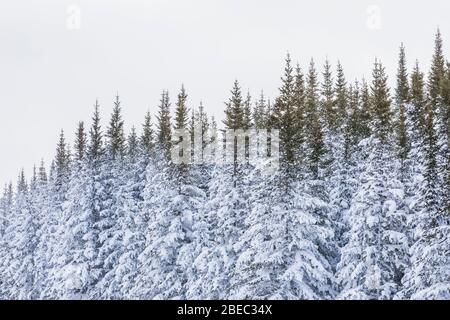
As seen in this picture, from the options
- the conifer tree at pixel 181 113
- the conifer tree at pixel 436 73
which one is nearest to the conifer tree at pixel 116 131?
the conifer tree at pixel 181 113

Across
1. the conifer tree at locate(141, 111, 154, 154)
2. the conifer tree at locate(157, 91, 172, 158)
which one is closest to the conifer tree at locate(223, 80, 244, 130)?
the conifer tree at locate(157, 91, 172, 158)

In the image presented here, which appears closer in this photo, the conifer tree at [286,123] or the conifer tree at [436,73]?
the conifer tree at [286,123]

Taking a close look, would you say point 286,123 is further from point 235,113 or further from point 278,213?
point 235,113

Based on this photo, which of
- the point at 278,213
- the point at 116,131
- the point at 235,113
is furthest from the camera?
the point at 116,131

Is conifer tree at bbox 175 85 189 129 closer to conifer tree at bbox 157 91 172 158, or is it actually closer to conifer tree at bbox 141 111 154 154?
conifer tree at bbox 157 91 172 158

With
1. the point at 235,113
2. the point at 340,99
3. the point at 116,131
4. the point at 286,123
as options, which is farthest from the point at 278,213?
the point at 340,99

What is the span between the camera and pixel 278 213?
94.8 ft

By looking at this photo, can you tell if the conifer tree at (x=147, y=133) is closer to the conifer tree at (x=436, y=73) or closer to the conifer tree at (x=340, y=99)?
the conifer tree at (x=340, y=99)

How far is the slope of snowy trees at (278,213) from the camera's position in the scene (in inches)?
1142

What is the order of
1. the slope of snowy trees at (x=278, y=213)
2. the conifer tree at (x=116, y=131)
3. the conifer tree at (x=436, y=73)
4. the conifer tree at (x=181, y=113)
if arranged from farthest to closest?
1. the conifer tree at (x=116, y=131)
2. the conifer tree at (x=181, y=113)
3. the conifer tree at (x=436, y=73)
4. the slope of snowy trees at (x=278, y=213)

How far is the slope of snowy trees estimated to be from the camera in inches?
1142
